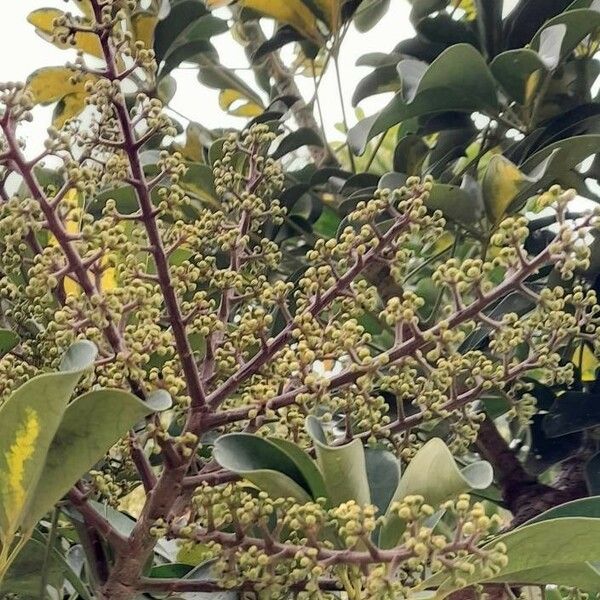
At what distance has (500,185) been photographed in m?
0.73

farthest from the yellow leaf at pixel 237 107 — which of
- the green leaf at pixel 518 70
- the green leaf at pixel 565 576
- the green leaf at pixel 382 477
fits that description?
the green leaf at pixel 565 576

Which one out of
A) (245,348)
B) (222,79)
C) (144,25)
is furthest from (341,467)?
(222,79)

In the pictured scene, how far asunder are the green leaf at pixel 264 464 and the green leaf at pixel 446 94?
15.3 inches

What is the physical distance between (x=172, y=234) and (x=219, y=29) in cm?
52

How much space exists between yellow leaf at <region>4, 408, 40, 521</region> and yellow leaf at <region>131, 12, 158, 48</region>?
2.22 feet

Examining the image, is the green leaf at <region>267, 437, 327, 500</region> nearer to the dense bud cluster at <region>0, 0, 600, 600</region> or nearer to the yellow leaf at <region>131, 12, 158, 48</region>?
the dense bud cluster at <region>0, 0, 600, 600</region>

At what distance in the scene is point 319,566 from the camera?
42cm

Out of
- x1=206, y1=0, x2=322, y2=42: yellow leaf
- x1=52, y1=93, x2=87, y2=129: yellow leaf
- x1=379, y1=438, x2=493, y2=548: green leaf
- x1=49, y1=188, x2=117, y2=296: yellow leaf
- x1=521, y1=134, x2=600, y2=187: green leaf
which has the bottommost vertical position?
x1=379, y1=438, x2=493, y2=548: green leaf

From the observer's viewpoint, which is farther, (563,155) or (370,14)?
(370,14)

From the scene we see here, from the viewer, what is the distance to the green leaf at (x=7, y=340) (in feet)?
1.90

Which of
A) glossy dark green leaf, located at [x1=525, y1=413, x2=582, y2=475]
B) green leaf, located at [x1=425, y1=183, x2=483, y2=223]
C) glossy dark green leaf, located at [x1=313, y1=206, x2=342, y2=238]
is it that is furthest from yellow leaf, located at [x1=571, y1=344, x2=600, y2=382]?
glossy dark green leaf, located at [x1=313, y1=206, x2=342, y2=238]

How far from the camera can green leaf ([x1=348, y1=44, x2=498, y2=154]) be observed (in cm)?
76

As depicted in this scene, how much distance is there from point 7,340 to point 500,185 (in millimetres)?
441

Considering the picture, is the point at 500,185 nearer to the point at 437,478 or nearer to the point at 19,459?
the point at 437,478
